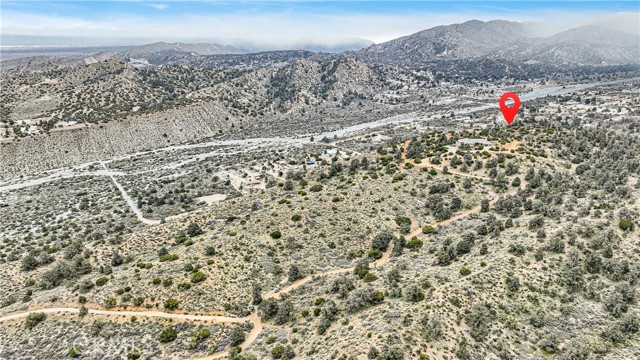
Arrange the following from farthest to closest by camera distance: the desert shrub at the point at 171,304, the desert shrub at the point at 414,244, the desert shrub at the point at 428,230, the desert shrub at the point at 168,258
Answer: the desert shrub at the point at 428,230 < the desert shrub at the point at 414,244 < the desert shrub at the point at 168,258 < the desert shrub at the point at 171,304

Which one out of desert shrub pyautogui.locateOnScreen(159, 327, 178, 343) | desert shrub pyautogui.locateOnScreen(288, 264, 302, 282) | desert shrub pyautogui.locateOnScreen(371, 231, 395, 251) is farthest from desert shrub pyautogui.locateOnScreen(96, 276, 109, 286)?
desert shrub pyautogui.locateOnScreen(371, 231, 395, 251)

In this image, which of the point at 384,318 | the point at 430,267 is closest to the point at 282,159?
the point at 430,267

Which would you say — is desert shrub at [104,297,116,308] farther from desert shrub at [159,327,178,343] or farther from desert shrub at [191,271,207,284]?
desert shrub at [191,271,207,284]

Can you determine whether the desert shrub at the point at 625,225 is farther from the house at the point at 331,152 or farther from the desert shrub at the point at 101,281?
the house at the point at 331,152

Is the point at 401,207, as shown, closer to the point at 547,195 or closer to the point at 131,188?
the point at 547,195

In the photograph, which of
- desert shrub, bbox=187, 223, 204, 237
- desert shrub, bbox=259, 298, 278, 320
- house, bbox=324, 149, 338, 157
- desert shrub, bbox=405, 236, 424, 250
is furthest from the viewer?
house, bbox=324, 149, 338, 157

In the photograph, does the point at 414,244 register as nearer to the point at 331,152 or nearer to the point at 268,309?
the point at 268,309

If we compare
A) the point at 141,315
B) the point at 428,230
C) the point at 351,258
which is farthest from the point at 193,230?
the point at 428,230

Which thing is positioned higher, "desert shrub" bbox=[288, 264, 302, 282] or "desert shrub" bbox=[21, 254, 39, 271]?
"desert shrub" bbox=[288, 264, 302, 282]

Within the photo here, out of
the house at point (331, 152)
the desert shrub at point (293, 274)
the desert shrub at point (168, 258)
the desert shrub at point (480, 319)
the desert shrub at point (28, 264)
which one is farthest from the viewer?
the house at point (331, 152)

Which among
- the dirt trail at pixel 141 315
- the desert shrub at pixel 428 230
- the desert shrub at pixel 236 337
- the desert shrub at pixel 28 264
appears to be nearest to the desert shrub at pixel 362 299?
the desert shrub at pixel 236 337

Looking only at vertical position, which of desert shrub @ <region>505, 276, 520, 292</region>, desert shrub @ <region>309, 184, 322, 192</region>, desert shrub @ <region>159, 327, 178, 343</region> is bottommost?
desert shrub @ <region>159, 327, 178, 343</region>
